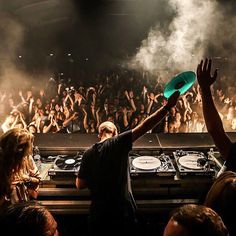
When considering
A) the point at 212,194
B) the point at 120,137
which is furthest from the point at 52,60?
the point at 212,194

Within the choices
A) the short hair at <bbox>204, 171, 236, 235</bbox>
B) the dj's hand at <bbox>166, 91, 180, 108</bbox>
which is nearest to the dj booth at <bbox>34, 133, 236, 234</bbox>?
the dj's hand at <bbox>166, 91, 180, 108</bbox>

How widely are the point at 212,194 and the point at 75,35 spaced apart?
1454 centimetres

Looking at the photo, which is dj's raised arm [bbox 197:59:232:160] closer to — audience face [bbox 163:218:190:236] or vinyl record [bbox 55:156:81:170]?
audience face [bbox 163:218:190:236]

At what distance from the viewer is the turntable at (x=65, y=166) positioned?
11.1 feet

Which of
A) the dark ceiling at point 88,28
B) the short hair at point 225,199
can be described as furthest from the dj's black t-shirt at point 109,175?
the dark ceiling at point 88,28

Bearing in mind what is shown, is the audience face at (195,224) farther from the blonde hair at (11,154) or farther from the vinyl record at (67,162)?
the vinyl record at (67,162)

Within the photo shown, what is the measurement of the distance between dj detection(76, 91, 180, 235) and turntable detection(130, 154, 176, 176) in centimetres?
48

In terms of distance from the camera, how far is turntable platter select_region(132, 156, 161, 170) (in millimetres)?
3410

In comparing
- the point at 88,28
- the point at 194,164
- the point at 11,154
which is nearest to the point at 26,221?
the point at 11,154

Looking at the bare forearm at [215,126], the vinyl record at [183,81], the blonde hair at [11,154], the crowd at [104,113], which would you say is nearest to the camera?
the bare forearm at [215,126]

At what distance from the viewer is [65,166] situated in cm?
346

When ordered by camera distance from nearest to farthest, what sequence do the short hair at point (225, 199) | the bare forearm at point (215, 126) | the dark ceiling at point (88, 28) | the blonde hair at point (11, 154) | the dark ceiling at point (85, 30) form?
the short hair at point (225, 199), the bare forearm at point (215, 126), the blonde hair at point (11, 154), the dark ceiling at point (85, 30), the dark ceiling at point (88, 28)

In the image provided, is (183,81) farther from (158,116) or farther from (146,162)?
(146,162)

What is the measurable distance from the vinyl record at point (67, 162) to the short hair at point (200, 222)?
230cm
